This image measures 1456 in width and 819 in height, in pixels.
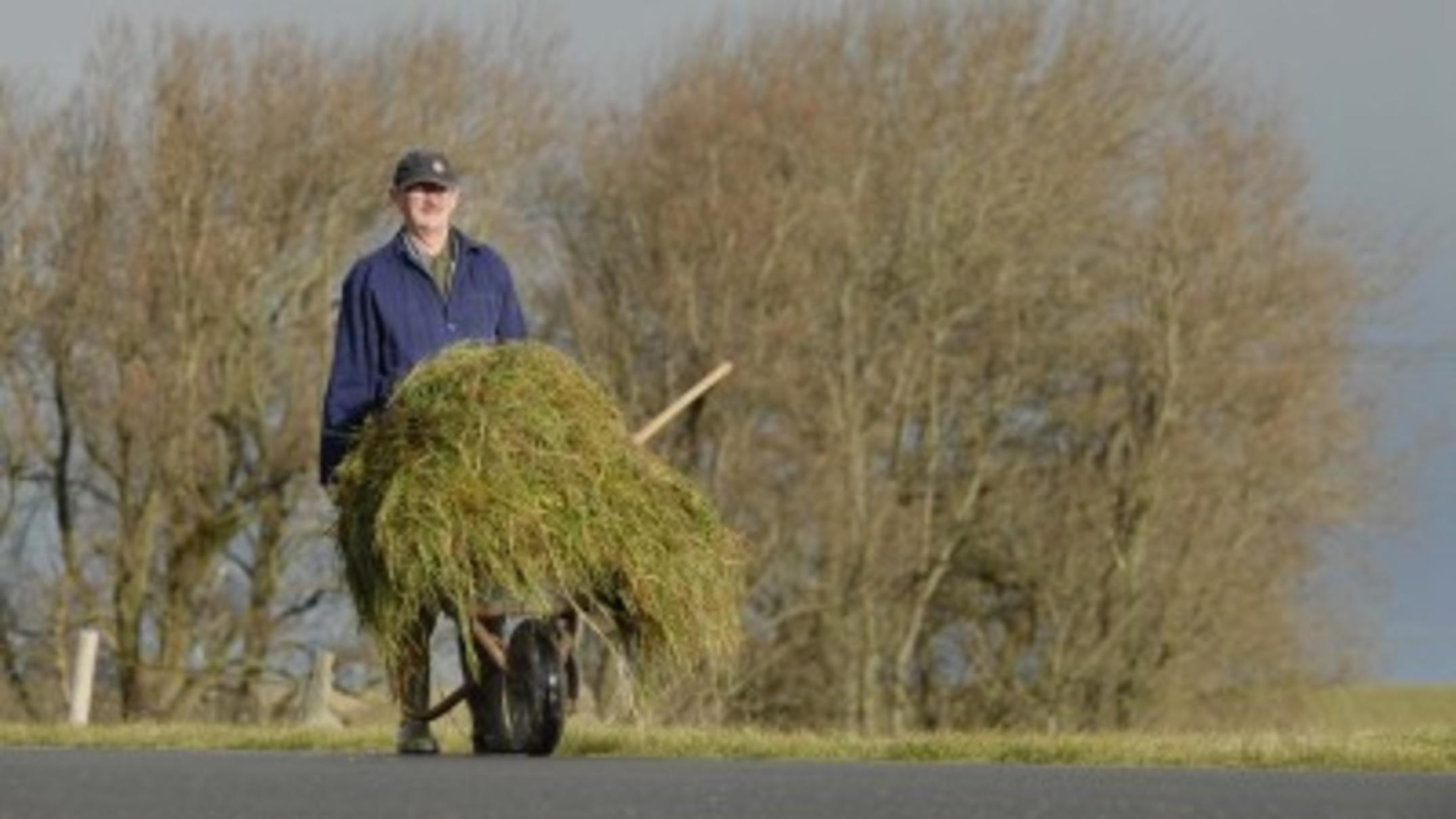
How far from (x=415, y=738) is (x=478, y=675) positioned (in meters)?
0.58

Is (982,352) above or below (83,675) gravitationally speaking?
above

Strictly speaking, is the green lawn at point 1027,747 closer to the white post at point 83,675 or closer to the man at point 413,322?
the man at point 413,322

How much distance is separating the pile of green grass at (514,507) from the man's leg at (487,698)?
0.18 meters

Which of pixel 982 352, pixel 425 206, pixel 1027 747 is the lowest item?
pixel 1027 747

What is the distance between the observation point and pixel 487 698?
13.3 m

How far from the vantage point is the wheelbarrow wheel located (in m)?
13.1

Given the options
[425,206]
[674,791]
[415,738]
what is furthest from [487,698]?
[674,791]

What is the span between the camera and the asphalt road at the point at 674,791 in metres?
8.91

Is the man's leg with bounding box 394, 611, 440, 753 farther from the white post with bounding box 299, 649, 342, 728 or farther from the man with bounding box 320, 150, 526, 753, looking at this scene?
the white post with bounding box 299, 649, 342, 728

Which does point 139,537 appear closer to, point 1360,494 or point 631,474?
point 1360,494

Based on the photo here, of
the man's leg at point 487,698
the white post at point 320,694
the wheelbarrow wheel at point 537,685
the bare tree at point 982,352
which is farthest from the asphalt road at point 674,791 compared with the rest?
the bare tree at point 982,352

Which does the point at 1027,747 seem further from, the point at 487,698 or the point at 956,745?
the point at 487,698

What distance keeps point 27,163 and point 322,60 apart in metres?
4.56

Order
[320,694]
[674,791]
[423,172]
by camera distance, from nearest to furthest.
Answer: [674,791]
[423,172]
[320,694]
